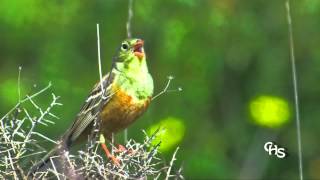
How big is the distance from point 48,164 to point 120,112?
2.80ft

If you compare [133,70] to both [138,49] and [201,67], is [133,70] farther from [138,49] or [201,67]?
[201,67]

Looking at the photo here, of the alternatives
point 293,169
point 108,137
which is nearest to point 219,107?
point 293,169

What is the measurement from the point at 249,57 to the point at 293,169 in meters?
0.87

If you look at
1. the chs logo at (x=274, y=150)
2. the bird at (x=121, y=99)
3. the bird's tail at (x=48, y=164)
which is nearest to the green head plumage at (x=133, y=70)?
the bird at (x=121, y=99)

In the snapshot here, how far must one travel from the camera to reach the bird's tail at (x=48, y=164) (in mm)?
4043

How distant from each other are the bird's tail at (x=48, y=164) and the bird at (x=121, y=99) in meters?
0.62

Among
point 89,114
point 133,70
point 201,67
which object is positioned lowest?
point 201,67

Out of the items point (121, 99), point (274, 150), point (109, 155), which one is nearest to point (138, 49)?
point (121, 99)

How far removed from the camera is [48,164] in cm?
425

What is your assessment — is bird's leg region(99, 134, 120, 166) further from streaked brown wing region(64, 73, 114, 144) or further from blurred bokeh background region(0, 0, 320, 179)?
blurred bokeh background region(0, 0, 320, 179)

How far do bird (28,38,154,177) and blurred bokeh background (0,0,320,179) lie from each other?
177 cm

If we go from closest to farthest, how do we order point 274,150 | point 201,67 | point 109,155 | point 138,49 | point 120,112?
point 109,155 → point 120,112 → point 138,49 → point 274,150 → point 201,67

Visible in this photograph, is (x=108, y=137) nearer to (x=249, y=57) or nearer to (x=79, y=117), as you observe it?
(x=79, y=117)

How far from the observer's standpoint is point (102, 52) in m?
7.65
